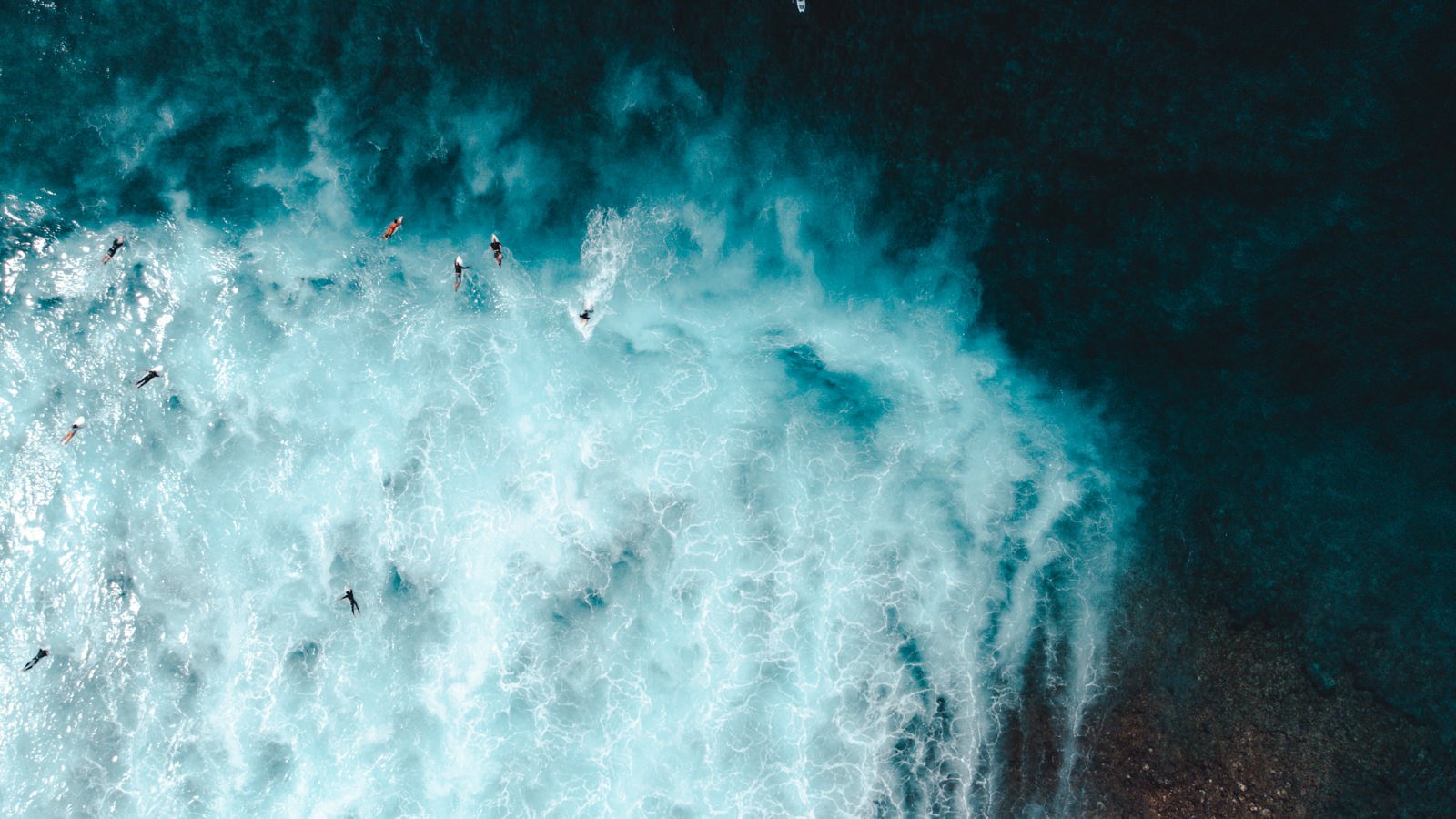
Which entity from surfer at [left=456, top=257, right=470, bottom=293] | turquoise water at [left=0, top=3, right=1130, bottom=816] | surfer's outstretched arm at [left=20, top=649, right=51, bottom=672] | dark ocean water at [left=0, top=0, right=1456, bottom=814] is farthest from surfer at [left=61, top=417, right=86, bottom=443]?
surfer at [left=456, top=257, right=470, bottom=293]

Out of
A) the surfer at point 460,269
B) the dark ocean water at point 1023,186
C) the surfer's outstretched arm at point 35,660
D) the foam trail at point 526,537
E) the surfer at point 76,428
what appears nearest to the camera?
the dark ocean water at point 1023,186

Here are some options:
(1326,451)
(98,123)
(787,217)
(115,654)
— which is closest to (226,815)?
(115,654)

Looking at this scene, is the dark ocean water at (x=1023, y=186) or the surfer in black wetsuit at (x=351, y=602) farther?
the surfer in black wetsuit at (x=351, y=602)

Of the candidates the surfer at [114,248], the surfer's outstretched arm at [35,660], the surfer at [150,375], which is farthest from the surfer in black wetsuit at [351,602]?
the surfer at [114,248]

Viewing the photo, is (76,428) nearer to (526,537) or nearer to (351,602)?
(351,602)

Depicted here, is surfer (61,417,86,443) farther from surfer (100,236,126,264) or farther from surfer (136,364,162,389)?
surfer (100,236,126,264)

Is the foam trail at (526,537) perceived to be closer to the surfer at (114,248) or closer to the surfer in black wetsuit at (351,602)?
the surfer in black wetsuit at (351,602)

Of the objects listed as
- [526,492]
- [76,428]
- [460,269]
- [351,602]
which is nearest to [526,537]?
[526,492]
